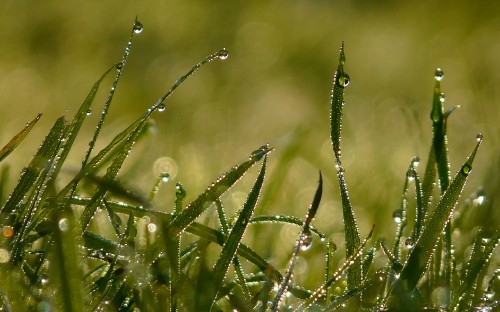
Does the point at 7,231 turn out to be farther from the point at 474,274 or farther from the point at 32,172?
the point at 474,274

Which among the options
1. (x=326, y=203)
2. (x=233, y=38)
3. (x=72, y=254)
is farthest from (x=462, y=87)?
(x=72, y=254)

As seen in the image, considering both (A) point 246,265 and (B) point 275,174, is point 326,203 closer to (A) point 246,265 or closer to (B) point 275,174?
(B) point 275,174

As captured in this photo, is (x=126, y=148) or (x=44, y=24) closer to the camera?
(x=126, y=148)

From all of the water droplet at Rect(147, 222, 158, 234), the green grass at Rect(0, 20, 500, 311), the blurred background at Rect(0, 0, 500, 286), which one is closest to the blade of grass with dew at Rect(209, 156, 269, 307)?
the green grass at Rect(0, 20, 500, 311)

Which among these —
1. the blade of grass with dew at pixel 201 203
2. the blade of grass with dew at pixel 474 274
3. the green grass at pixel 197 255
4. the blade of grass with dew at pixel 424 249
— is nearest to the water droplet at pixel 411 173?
the green grass at pixel 197 255

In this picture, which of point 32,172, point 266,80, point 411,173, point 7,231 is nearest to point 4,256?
point 7,231

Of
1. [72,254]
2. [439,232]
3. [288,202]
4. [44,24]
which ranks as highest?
[44,24]

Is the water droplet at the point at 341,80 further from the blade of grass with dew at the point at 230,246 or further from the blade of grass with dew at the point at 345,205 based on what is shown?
the blade of grass with dew at the point at 230,246
